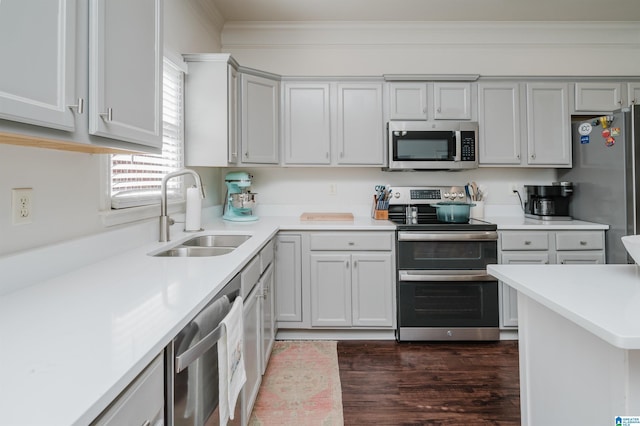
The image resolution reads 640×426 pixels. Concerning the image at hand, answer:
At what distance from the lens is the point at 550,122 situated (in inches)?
118

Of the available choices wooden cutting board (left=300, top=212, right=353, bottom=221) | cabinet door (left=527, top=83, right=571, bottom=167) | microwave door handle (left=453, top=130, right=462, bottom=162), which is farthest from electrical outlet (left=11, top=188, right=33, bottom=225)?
cabinet door (left=527, top=83, right=571, bottom=167)

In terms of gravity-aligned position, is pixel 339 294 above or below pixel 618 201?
below

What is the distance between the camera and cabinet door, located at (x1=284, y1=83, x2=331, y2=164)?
3.02m

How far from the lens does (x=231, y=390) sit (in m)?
1.12

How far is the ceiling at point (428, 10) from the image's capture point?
295cm

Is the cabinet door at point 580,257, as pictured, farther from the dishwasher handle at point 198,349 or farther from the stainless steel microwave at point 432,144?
the dishwasher handle at point 198,349

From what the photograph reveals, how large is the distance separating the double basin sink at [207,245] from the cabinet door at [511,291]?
78.4 inches

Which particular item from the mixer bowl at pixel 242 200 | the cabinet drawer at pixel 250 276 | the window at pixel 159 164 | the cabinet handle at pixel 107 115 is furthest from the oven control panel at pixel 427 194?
the cabinet handle at pixel 107 115

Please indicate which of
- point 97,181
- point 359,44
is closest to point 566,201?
point 359,44

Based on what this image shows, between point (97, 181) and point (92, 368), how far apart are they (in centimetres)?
121

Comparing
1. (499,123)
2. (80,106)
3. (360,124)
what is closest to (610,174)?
(499,123)

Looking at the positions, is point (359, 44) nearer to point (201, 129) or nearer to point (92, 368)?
point (201, 129)

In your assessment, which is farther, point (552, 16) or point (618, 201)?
point (552, 16)

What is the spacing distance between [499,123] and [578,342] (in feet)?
7.79
